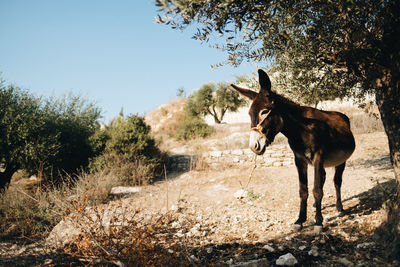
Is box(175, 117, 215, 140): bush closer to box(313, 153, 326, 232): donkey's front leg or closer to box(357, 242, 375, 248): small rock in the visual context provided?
box(313, 153, 326, 232): donkey's front leg

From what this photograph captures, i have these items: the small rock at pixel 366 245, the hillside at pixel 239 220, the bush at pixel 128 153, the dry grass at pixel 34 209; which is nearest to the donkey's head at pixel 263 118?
the hillside at pixel 239 220

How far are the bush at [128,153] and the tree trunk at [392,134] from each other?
8.49m

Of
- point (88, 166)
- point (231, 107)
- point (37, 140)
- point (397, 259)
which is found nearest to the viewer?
point (397, 259)

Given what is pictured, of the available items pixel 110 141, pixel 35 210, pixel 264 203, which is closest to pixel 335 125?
pixel 264 203

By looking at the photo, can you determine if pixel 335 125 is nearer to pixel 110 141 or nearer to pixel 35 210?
pixel 35 210

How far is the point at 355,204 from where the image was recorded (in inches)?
216

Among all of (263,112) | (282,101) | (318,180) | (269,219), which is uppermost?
(282,101)

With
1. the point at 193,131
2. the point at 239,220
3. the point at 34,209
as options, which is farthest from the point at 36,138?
the point at 193,131

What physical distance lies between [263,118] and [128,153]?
8.65 m

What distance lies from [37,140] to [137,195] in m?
4.43

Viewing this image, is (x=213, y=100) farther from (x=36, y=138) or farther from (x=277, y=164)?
(x=36, y=138)

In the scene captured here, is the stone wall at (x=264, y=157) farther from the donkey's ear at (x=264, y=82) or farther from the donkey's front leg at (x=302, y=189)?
the donkey's ear at (x=264, y=82)

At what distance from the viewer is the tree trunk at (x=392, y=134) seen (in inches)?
132

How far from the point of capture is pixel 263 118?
3.79 meters
